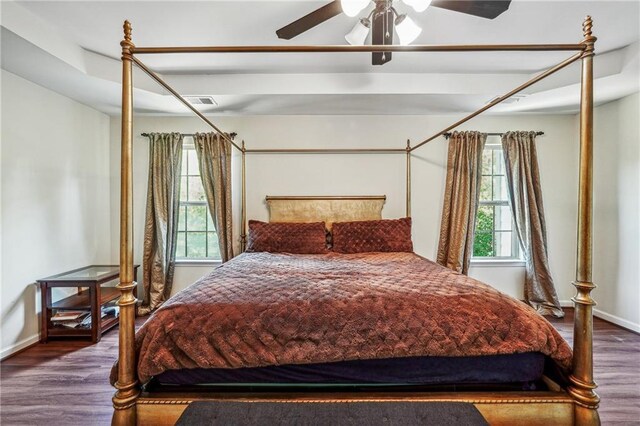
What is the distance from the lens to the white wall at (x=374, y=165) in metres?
3.51

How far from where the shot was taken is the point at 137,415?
3.97 feet

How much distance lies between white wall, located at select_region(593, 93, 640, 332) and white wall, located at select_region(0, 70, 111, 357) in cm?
550

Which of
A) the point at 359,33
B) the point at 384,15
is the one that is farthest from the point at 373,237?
the point at 384,15

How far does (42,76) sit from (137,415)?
113 inches

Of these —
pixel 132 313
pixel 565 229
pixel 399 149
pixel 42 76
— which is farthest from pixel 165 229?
pixel 565 229

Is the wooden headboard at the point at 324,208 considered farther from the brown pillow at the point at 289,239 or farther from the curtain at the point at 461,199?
the curtain at the point at 461,199

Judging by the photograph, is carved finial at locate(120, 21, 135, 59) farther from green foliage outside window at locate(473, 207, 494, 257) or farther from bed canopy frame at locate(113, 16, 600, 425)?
green foliage outside window at locate(473, 207, 494, 257)

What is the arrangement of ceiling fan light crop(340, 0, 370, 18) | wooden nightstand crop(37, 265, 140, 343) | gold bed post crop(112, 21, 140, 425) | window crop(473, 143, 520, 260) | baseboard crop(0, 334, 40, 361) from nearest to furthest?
1. gold bed post crop(112, 21, 140, 425)
2. ceiling fan light crop(340, 0, 370, 18)
3. baseboard crop(0, 334, 40, 361)
4. wooden nightstand crop(37, 265, 140, 343)
5. window crop(473, 143, 520, 260)

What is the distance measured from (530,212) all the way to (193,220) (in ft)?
12.7

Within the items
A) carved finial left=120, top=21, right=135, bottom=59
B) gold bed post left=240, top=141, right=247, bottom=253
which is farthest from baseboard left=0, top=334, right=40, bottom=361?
carved finial left=120, top=21, right=135, bottom=59

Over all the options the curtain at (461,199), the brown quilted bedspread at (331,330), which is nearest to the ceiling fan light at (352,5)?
the brown quilted bedspread at (331,330)

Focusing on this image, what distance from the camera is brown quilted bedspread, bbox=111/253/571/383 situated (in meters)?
1.22

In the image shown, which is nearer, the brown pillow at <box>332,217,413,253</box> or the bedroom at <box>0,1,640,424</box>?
the bedroom at <box>0,1,640,424</box>

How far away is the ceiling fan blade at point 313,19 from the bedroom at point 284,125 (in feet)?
1.06
